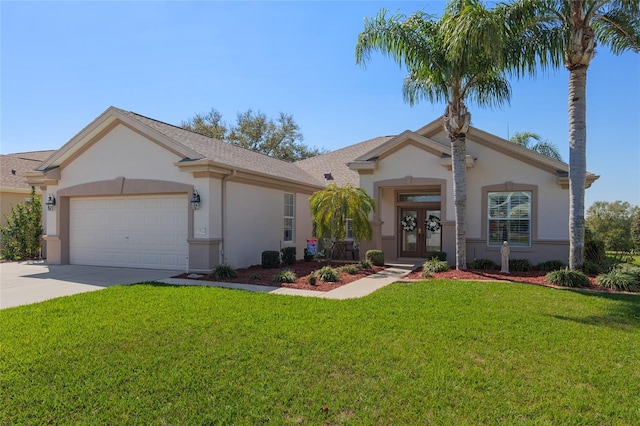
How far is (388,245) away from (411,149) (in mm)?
4206

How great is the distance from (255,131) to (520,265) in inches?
1204

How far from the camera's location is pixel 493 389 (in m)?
4.27

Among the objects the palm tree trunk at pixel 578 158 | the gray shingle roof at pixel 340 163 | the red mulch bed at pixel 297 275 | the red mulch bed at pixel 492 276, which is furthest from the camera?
the gray shingle roof at pixel 340 163

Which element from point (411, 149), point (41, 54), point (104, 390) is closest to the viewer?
point (104, 390)

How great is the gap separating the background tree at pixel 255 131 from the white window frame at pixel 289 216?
22.7m

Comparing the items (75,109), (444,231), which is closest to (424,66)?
(444,231)

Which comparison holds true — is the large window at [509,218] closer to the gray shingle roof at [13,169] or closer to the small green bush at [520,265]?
the small green bush at [520,265]

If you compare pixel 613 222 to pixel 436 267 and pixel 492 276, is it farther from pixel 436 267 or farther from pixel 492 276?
pixel 436 267

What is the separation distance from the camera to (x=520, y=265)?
1315 cm

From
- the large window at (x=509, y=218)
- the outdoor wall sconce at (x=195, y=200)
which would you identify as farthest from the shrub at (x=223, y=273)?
the large window at (x=509, y=218)

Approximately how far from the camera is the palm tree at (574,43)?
1062 cm

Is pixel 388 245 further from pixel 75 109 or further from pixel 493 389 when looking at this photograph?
pixel 75 109

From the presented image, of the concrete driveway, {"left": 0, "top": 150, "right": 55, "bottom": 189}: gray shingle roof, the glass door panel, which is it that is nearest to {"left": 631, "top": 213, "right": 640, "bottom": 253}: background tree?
the glass door panel

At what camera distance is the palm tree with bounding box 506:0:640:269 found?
1062 centimetres
